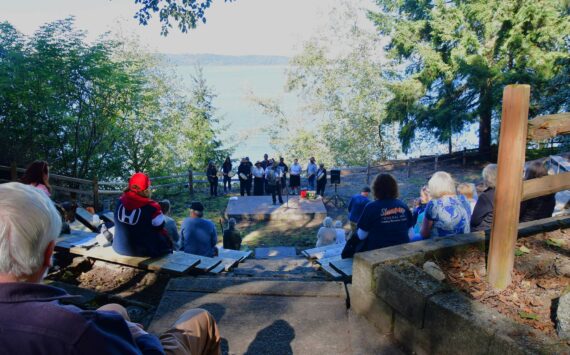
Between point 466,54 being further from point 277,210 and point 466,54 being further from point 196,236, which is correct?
point 196,236

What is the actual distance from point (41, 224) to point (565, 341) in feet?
7.60

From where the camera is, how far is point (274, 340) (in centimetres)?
277

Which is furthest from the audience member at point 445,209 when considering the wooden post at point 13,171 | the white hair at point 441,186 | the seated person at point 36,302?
the wooden post at point 13,171

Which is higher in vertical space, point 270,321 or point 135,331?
point 135,331

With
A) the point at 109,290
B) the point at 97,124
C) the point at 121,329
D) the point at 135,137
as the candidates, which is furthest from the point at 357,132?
the point at 121,329

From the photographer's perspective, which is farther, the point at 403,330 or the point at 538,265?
the point at 538,265

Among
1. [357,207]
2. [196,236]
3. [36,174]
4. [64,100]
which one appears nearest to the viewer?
[36,174]

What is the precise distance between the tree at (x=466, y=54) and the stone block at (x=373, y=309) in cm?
1441

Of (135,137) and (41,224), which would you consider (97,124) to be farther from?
(41,224)

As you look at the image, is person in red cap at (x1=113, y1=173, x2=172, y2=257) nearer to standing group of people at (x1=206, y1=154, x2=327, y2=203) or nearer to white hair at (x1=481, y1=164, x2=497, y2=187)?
white hair at (x1=481, y1=164, x2=497, y2=187)

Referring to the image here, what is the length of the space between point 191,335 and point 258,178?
12072 mm

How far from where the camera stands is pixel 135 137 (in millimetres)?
18203

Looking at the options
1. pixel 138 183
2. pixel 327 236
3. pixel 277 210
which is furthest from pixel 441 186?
pixel 277 210

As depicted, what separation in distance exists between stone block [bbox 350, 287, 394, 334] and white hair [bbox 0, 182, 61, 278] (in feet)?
7.27
